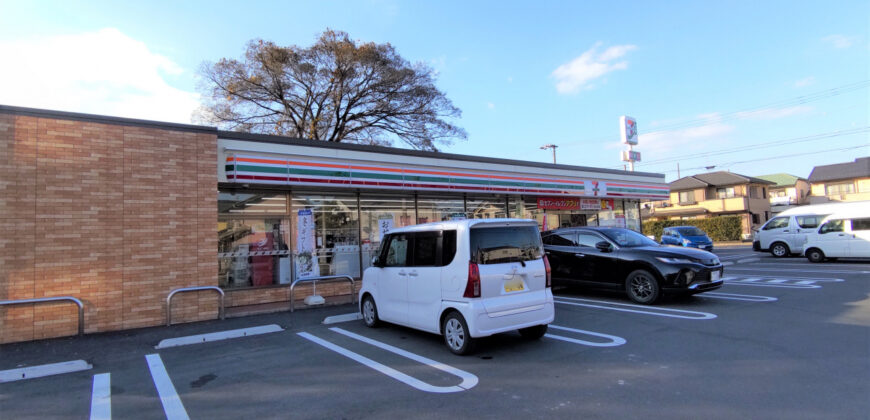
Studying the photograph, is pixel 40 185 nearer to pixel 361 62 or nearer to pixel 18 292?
pixel 18 292

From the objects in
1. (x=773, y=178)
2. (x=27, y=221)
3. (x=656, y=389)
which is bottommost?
(x=656, y=389)

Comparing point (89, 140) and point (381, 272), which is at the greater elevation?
point (89, 140)

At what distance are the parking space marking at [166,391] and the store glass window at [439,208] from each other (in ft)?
25.6

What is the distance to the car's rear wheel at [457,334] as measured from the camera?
5508 millimetres

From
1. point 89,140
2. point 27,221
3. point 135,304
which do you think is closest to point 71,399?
point 135,304

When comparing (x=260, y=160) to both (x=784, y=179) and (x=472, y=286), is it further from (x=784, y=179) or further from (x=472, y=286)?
(x=784, y=179)

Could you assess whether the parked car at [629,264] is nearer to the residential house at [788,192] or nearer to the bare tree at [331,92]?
the bare tree at [331,92]

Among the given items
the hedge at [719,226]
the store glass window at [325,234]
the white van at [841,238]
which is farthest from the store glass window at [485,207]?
the hedge at [719,226]

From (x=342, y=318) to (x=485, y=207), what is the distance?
730 cm

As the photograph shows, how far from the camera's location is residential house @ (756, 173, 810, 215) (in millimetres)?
50147

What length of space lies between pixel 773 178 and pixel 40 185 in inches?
3015

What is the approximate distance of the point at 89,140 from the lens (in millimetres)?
7793

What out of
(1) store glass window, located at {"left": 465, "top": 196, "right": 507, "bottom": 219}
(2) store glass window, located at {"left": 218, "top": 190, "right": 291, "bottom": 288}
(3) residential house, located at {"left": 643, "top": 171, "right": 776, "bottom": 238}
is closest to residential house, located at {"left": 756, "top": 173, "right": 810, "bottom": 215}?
(3) residential house, located at {"left": 643, "top": 171, "right": 776, "bottom": 238}

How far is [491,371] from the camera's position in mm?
4969
